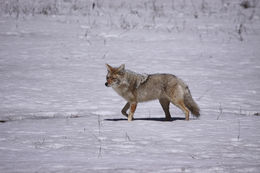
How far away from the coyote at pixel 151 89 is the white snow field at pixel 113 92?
38cm

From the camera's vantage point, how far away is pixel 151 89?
22.8ft

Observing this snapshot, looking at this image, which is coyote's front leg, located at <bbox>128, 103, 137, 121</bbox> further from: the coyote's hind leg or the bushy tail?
the bushy tail

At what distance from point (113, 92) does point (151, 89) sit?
8.29ft

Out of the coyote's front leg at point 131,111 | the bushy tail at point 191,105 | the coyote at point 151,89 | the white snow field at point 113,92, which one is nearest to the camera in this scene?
the white snow field at point 113,92

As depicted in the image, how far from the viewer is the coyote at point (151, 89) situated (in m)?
→ 6.79

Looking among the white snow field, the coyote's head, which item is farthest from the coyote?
the white snow field

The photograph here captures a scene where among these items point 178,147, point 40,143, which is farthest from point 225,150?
point 40,143

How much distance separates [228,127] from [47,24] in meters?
11.5

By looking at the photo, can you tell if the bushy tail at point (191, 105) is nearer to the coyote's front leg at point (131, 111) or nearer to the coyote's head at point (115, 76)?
the coyote's front leg at point (131, 111)

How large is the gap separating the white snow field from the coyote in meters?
0.38

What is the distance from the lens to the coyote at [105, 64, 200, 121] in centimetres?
679

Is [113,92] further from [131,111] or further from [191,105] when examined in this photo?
[191,105]

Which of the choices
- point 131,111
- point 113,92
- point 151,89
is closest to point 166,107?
point 151,89

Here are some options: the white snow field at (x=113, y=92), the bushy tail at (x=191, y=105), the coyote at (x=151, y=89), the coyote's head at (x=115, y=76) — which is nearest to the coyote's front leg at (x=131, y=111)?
the coyote at (x=151, y=89)
